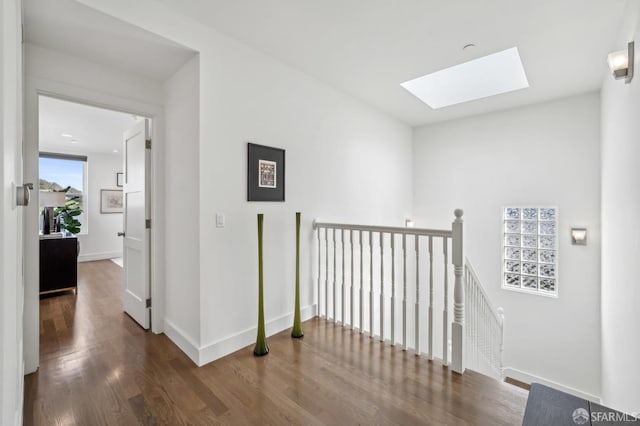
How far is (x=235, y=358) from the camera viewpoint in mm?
2336

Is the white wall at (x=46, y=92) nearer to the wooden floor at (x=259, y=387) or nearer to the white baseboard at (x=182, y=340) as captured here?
the wooden floor at (x=259, y=387)

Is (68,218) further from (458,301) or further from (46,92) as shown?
(458,301)

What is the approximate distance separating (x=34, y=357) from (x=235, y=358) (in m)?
1.43

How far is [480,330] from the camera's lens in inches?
133

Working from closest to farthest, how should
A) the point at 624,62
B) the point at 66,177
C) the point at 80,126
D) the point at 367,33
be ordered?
1. the point at 624,62
2. the point at 367,33
3. the point at 80,126
4. the point at 66,177

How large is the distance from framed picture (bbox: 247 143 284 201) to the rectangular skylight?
1900 millimetres

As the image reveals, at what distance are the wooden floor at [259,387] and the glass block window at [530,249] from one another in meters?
2.94

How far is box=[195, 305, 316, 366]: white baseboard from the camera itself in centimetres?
226

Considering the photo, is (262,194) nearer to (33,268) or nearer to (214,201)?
(214,201)

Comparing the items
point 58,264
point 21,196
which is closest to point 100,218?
point 58,264

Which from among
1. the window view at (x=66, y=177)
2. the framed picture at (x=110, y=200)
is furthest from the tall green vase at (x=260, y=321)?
the framed picture at (x=110, y=200)

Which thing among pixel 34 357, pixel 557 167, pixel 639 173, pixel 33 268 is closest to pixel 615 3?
pixel 639 173

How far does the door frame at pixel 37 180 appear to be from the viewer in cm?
208

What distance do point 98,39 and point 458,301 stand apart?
326 cm
